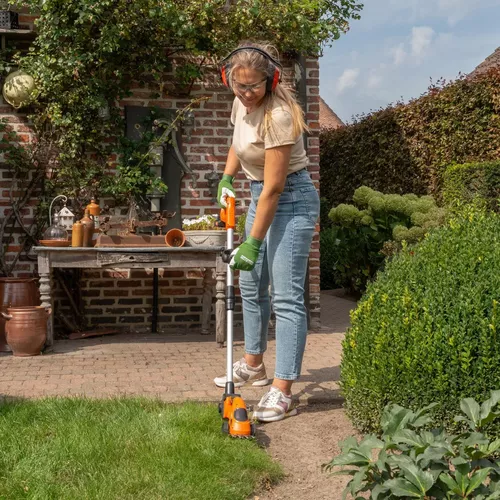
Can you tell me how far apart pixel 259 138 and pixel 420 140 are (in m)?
6.57

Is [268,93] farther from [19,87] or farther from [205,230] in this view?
[19,87]

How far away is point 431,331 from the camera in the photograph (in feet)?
10.8

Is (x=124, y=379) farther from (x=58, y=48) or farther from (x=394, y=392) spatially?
(x=58, y=48)

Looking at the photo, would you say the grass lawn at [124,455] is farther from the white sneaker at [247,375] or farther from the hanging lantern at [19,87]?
the hanging lantern at [19,87]

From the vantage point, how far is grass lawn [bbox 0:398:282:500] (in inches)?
121

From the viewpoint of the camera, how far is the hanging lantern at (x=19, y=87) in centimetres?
661

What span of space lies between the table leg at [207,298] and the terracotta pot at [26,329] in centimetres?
155

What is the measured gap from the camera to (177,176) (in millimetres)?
7156

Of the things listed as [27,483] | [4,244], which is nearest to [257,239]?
[27,483]

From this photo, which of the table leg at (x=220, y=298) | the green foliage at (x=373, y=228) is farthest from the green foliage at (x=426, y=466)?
the green foliage at (x=373, y=228)

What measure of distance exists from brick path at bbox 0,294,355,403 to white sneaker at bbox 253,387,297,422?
0.32 metres

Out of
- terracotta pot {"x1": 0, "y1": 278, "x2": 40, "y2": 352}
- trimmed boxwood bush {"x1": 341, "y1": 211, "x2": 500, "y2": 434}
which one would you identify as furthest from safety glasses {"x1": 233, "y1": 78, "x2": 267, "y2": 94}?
terracotta pot {"x1": 0, "y1": 278, "x2": 40, "y2": 352}

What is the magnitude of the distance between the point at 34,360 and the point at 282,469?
2.96 m

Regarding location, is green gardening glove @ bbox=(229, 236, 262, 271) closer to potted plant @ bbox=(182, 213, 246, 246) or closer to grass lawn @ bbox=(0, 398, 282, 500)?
grass lawn @ bbox=(0, 398, 282, 500)
